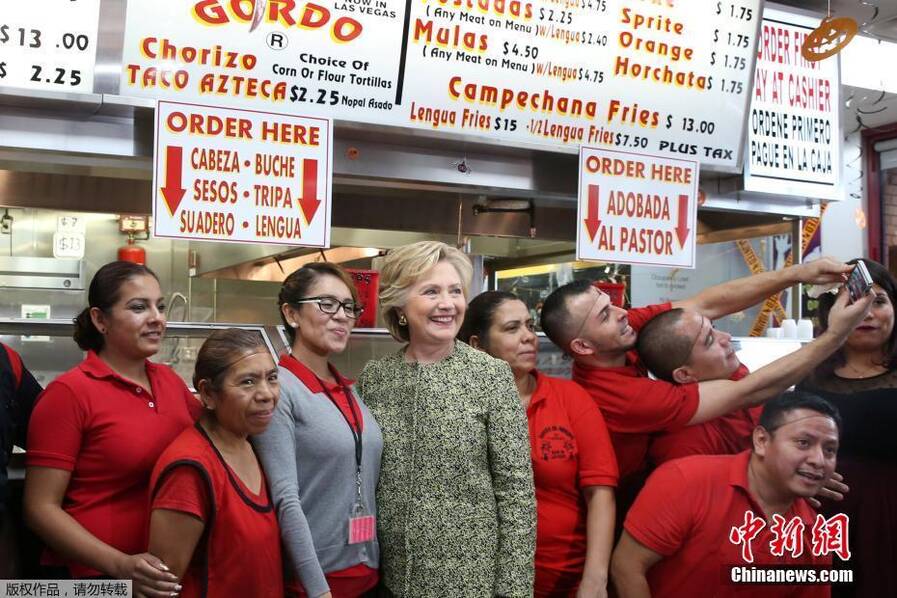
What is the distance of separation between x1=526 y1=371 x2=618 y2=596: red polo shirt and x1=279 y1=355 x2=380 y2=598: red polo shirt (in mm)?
444

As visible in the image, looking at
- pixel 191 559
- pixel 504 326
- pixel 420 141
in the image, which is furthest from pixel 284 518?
pixel 420 141

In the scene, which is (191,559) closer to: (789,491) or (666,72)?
(789,491)

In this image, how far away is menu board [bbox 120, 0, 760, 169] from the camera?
273 centimetres

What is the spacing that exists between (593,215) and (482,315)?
2.54 feet

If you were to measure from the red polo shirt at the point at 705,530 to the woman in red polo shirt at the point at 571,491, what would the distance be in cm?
13

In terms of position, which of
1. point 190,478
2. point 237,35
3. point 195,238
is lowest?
point 190,478

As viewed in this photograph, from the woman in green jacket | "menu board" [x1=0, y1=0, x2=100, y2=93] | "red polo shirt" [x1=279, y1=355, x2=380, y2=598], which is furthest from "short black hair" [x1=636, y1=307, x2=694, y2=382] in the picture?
"menu board" [x1=0, y1=0, x2=100, y2=93]

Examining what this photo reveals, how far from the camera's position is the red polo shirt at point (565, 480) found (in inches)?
89.2

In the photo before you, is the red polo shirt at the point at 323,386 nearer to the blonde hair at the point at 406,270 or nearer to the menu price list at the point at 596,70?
the blonde hair at the point at 406,270

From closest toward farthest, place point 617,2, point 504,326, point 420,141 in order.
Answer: point 504,326
point 420,141
point 617,2

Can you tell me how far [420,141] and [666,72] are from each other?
103 centimetres

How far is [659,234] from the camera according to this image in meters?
3.23

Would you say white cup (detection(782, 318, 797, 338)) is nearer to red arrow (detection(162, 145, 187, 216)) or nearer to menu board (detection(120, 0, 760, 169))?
menu board (detection(120, 0, 760, 169))

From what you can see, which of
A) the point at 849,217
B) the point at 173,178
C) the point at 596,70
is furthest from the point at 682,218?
the point at 849,217
